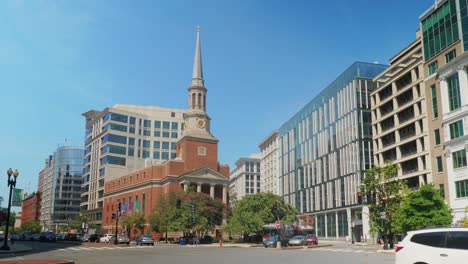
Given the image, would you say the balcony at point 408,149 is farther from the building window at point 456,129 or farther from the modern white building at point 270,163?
the modern white building at point 270,163

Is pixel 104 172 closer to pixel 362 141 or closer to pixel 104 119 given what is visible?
pixel 104 119

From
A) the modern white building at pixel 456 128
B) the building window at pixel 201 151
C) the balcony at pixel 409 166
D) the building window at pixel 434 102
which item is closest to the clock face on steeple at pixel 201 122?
the building window at pixel 201 151

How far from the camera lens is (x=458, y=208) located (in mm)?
51469

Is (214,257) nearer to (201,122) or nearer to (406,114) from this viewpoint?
(406,114)

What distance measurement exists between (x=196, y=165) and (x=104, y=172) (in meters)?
46.6

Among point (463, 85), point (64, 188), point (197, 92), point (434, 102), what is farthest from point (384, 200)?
point (64, 188)

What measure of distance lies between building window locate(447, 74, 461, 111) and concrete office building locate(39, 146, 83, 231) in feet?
513

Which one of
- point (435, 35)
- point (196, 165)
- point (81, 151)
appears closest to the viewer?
point (435, 35)

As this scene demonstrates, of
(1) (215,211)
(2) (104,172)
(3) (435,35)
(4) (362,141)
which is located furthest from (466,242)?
(2) (104,172)

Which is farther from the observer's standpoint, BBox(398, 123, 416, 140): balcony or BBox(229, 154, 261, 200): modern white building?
BBox(229, 154, 261, 200): modern white building

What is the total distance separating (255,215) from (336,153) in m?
27.6

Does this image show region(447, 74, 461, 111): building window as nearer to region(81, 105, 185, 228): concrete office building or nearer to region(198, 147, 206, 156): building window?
region(198, 147, 206, 156): building window

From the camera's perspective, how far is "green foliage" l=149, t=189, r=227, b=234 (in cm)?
6881

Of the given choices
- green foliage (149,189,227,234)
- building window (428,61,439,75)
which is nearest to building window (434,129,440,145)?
building window (428,61,439,75)
